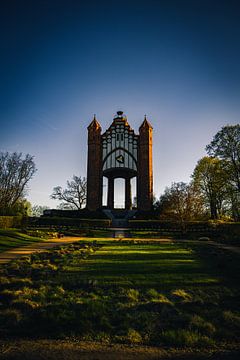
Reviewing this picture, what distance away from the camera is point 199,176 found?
36.6m

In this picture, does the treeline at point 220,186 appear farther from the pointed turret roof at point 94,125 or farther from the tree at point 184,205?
the pointed turret roof at point 94,125

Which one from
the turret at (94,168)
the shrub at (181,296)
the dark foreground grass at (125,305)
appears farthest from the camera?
the turret at (94,168)

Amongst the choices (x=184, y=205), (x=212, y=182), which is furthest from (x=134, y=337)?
(x=212, y=182)

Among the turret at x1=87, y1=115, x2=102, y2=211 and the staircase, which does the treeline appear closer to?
the staircase

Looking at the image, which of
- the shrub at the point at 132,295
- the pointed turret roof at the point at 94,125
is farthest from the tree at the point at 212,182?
the shrub at the point at 132,295

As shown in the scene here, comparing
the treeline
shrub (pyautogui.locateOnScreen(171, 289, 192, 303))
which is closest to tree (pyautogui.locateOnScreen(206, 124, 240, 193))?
the treeline

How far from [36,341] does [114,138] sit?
42947 millimetres

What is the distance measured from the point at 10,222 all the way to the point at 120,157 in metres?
23.1

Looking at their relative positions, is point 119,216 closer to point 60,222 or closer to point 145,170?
point 145,170

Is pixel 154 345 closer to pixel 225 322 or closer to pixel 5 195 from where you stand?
pixel 225 322

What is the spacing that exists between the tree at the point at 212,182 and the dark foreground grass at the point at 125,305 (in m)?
21.2

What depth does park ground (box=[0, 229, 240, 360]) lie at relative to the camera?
2.99m

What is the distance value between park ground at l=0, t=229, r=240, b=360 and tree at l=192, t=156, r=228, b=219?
2150 centimetres

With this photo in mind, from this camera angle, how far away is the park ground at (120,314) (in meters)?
2.99
